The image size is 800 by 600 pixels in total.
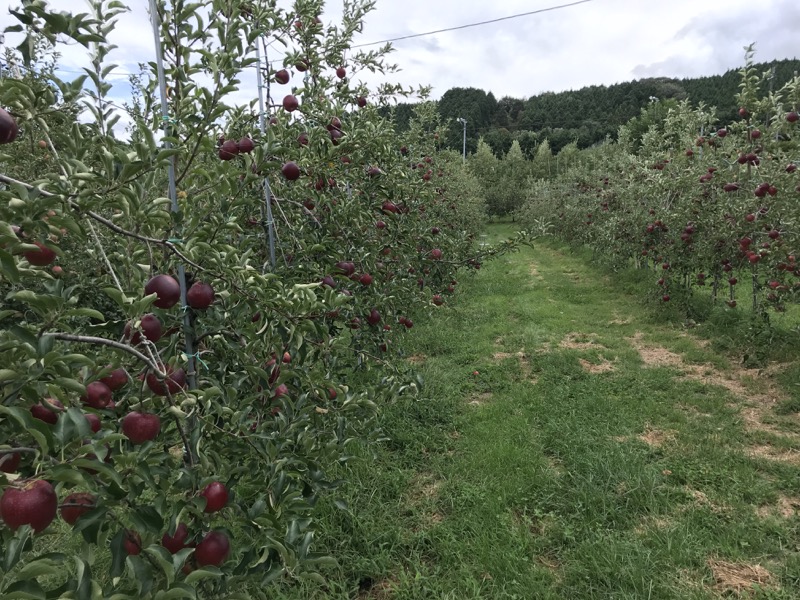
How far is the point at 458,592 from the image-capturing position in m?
2.37

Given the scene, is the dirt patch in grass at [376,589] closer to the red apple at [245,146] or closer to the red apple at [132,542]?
the red apple at [132,542]

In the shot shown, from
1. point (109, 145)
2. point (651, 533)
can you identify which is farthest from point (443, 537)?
point (109, 145)

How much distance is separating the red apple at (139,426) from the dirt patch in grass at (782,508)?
329cm

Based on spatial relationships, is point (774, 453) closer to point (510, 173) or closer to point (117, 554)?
point (117, 554)

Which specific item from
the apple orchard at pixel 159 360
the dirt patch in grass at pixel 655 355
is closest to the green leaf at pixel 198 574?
the apple orchard at pixel 159 360

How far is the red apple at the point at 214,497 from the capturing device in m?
1.12

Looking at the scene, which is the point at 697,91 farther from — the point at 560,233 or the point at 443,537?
the point at 443,537

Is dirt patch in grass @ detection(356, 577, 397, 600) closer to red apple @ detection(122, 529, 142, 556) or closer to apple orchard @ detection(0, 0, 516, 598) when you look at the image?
apple orchard @ detection(0, 0, 516, 598)

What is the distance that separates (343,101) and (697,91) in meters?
51.8

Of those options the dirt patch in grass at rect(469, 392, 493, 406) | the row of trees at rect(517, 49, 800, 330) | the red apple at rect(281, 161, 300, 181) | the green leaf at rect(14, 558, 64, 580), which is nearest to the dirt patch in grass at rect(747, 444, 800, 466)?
the row of trees at rect(517, 49, 800, 330)

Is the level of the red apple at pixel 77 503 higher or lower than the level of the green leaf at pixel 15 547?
lower

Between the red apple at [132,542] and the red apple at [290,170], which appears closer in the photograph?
the red apple at [132,542]

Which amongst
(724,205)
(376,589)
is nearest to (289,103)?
(376,589)

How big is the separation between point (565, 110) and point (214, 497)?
2498 inches
